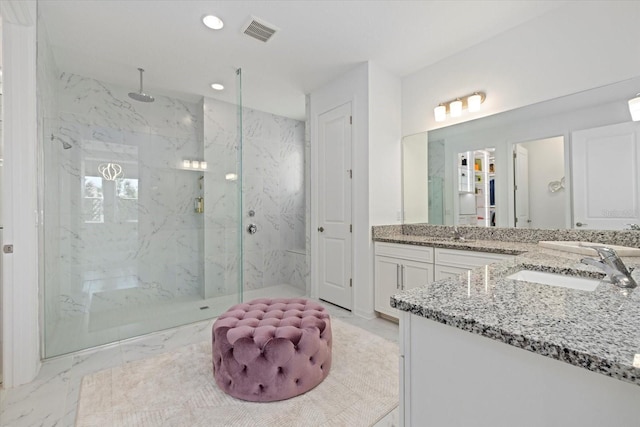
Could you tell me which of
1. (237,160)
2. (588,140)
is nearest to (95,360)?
(237,160)

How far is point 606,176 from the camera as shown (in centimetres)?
195

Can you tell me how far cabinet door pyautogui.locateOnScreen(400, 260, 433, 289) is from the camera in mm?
2504

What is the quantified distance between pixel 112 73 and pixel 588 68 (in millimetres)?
4164

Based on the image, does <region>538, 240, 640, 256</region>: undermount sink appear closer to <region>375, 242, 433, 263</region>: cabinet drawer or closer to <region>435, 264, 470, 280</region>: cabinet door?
<region>435, 264, 470, 280</region>: cabinet door

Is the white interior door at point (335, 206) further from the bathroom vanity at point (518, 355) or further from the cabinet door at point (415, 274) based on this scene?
the bathroom vanity at point (518, 355)

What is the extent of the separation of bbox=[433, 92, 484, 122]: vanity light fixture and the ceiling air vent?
5.61 ft

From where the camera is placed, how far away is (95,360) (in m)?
2.10

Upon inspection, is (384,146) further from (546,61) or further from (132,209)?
(132,209)

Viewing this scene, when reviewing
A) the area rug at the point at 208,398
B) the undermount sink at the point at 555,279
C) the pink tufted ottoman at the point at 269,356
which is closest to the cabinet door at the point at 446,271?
the area rug at the point at 208,398

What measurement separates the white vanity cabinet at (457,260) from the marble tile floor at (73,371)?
2.35ft

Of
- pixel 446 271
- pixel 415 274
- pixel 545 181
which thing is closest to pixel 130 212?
pixel 415 274

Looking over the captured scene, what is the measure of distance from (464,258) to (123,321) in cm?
309

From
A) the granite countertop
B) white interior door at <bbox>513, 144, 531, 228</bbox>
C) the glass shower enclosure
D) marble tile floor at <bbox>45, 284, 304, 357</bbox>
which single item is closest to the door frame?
the glass shower enclosure

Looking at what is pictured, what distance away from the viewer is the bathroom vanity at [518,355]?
52 cm
